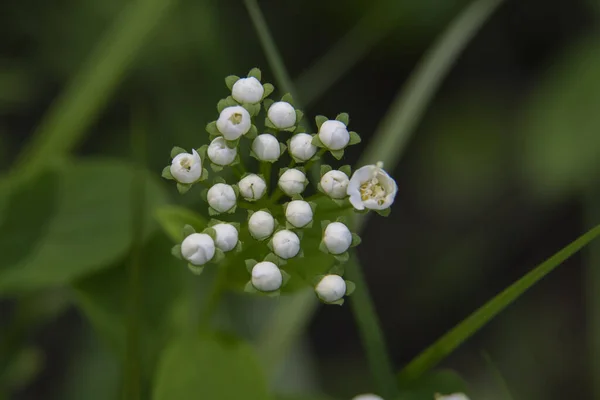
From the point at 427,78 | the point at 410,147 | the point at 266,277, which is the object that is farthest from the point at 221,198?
the point at 410,147

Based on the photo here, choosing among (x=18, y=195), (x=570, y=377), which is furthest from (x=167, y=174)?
(x=570, y=377)

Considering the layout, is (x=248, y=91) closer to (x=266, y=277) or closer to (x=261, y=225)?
(x=261, y=225)

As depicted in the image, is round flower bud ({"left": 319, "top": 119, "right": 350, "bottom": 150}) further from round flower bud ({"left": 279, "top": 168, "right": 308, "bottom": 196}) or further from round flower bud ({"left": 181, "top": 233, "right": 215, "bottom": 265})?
round flower bud ({"left": 181, "top": 233, "right": 215, "bottom": 265})

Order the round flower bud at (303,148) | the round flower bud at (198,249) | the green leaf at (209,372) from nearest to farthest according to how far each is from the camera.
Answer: the round flower bud at (198,249), the round flower bud at (303,148), the green leaf at (209,372)

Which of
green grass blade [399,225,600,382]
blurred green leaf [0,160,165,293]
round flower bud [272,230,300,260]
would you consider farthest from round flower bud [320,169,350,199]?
blurred green leaf [0,160,165,293]

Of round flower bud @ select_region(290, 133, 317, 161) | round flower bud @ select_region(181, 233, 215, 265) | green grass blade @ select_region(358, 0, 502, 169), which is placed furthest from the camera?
green grass blade @ select_region(358, 0, 502, 169)

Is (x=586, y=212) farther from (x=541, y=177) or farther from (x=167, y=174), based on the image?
(x=167, y=174)

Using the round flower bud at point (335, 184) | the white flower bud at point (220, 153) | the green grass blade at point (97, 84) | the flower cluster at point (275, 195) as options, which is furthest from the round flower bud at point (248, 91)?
the green grass blade at point (97, 84)

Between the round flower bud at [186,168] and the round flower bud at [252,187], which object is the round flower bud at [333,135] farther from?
the round flower bud at [186,168]
